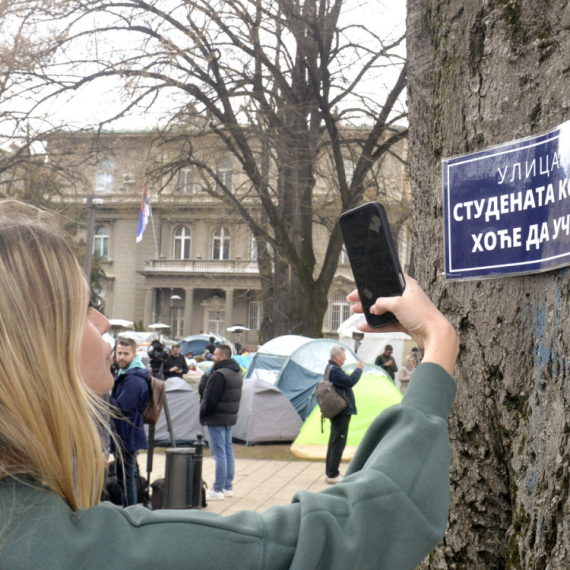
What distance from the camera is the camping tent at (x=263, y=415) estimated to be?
1259cm

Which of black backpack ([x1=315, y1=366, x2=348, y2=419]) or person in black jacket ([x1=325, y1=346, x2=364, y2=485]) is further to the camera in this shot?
person in black jacket ([x1=325, y1=346, x2=364, y2=485])

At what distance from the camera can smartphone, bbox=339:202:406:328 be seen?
137 cm

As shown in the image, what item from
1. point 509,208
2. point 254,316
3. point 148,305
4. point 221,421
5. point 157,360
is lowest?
point 221,421

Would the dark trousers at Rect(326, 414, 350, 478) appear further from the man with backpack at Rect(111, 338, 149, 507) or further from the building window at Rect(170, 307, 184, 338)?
the building window at Rect(170, 307, 184, 338)

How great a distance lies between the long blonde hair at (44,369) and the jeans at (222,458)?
300 inches

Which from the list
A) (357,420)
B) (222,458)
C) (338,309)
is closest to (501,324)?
(222,458)

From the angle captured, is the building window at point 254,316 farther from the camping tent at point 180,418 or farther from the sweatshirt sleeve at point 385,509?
the sweatshirt sleeve at point 385,509

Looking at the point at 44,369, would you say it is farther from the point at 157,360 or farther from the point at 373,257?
the point at 157,360

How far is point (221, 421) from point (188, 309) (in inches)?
1543

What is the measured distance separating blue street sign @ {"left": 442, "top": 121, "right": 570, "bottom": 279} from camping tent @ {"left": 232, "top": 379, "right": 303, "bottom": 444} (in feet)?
36.4

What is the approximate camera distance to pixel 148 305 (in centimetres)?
4731

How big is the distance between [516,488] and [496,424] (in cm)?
14

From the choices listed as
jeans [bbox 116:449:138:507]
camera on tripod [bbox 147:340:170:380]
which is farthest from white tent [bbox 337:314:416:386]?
jeans [bbox 116:449:138:507]

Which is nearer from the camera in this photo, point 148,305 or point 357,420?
point 357,420
